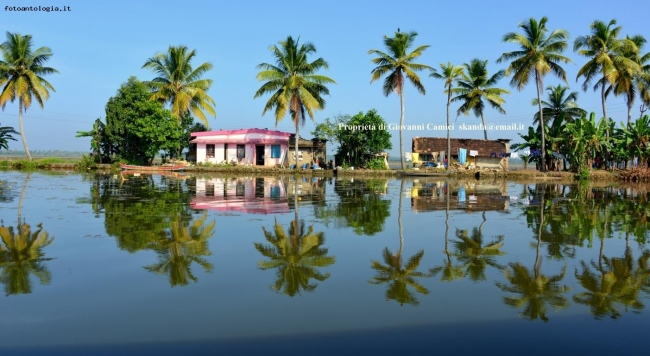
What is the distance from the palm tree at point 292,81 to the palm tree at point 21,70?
18.0m

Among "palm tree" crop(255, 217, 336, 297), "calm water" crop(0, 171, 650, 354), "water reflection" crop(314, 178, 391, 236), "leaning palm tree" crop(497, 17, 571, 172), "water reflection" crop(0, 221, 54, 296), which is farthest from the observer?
"leaning palm tree" crop(497, 17, 571, 172)

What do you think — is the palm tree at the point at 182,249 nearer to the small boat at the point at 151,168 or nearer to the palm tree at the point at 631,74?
the small boat at the point at 151,168

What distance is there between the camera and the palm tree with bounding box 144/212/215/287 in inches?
269

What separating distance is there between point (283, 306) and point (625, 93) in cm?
3999

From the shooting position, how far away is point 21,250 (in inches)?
319

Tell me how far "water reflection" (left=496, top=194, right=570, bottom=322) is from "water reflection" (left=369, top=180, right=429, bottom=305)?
43.0 inches

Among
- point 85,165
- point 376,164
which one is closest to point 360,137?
point 376,164

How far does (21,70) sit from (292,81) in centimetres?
2171

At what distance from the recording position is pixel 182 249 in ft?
27.4

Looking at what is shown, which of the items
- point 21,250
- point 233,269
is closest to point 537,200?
point 233,269

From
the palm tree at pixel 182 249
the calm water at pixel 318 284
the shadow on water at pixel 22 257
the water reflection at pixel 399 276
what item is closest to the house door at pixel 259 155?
the calm water at pixel 318 284

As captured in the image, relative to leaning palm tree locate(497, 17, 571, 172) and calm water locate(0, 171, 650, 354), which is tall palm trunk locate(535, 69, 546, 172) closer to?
leaning palm tree locate(497, 17, 571, 172)

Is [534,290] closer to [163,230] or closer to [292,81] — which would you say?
[163,230]

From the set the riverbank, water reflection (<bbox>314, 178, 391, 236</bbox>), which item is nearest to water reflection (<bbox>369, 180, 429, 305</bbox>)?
water reflection (<bbox>314, 178, 391, 236</bbox>)
